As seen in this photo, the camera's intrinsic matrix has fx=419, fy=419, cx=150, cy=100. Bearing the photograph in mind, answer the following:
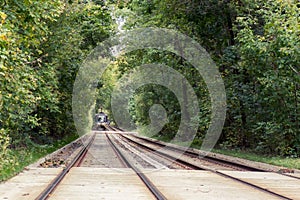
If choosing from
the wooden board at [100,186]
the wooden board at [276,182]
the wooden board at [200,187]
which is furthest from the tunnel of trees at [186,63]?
the wooden board at [276,182]

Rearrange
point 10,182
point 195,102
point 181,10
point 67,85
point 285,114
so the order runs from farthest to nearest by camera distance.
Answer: point 195,102, point 67,85, point 181,10, point 285,114, point 10,182

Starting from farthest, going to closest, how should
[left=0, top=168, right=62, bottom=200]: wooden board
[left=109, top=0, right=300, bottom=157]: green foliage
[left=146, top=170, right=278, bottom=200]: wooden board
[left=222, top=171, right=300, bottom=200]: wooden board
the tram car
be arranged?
the tram car < [left=109, top=0, right=300, bottom=157]: green foliage < [left=222, top=171, right=300, bottom=200]: wooden board < [left=146, top=170, right=278, bottom=200]: wooden board < [left=0, top=168, right=62, bottom=200]: wooden board

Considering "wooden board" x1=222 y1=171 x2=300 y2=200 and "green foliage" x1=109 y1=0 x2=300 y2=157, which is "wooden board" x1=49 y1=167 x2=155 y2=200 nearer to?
"wooden board" x1=222 y1=171 x2=300 y2=200

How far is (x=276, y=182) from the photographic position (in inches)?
409

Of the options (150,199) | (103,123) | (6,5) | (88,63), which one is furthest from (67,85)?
(103,123)

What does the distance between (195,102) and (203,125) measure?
12.9 feet

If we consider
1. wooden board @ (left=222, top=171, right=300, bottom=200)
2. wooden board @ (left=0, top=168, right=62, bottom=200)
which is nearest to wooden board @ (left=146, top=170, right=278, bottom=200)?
wooden board @ (left=222, top=171, right=300, bottom=200)

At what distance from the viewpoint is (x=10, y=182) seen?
9.49 meters

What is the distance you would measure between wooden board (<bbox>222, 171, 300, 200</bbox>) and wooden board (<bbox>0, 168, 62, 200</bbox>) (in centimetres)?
488

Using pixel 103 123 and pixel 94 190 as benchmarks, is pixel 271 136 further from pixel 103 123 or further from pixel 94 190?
pixel 103 123

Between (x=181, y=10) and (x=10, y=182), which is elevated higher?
(x=181, y=10)

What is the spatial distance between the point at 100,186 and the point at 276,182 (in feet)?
14.4

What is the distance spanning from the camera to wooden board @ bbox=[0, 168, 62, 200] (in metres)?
7.78

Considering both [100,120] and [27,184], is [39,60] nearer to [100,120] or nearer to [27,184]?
[27,184]
